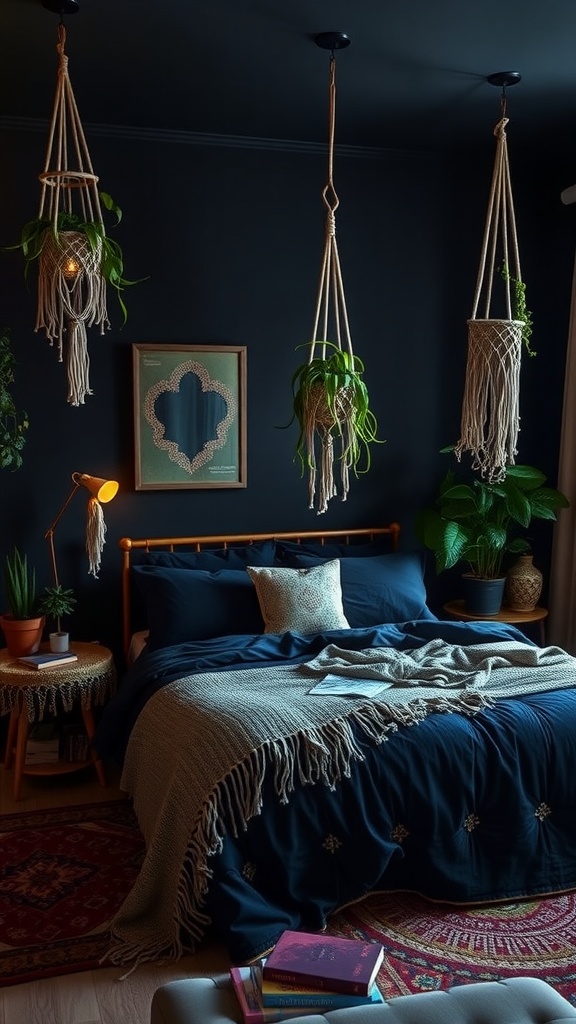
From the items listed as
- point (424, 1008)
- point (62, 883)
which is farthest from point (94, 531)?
point (424, 1008)

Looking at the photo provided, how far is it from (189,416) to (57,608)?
112 cm

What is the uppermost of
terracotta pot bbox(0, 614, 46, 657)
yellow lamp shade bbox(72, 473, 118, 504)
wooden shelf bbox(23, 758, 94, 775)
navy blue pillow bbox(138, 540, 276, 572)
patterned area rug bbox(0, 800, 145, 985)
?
yellow lamp shade bbox(72, 473, 118, 504)

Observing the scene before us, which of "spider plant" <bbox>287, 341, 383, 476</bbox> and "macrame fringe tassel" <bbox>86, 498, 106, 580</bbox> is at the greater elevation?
"spider plant" <bbox>287, 341, 383, 476</bbox>

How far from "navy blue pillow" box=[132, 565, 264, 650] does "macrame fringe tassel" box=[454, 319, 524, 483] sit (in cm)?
121

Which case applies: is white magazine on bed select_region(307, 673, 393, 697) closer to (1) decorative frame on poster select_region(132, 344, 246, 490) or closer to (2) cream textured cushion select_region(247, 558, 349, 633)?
(2) cream textured cushion select_region(247, 558, 349, 633)

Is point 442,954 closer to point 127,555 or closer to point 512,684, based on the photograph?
point 512,684

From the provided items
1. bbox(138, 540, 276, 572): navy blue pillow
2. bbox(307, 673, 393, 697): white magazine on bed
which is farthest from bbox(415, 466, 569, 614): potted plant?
bbox(307, 673, 393, 697): white magazine on bed

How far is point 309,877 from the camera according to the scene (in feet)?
Answer: 9.57

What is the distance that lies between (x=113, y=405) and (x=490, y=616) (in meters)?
2.15

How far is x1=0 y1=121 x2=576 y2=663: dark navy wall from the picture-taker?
437 centimetres

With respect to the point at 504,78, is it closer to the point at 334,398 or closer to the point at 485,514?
the point at 334,398

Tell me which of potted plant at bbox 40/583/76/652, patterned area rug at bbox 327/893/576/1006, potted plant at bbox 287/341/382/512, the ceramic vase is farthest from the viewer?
the ceramic vase

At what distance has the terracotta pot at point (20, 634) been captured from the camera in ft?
13.2

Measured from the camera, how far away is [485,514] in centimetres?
472
